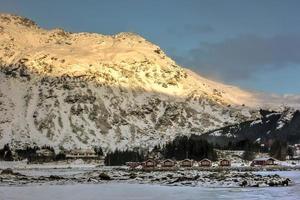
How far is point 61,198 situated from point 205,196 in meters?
16.9

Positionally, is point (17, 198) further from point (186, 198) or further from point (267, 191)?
point (267, 191)

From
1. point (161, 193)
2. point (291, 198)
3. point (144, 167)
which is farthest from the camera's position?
point (144, 167)

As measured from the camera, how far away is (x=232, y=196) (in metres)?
66.0

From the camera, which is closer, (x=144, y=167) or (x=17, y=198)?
(x=17, y=198)

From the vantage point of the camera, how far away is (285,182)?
3450 inches

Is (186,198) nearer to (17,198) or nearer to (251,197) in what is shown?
(251,197)

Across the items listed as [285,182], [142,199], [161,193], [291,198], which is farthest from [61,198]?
[285,182]

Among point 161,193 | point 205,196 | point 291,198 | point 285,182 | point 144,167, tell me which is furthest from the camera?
point 144,167

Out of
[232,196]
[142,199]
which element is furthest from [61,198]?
[232,196]

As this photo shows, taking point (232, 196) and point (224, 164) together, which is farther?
point (224, 164)

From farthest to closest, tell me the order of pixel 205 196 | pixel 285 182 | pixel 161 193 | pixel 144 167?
pixel 144 167, pixel 285 182, pixel 161 193, pixel 205 196

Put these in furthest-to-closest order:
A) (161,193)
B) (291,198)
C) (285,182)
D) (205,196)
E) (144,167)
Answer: (144,167) → (285,182) → (161,193) → (205,196) → (291,198)

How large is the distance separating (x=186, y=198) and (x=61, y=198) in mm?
14090

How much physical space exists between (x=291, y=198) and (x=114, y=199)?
19730 mm
